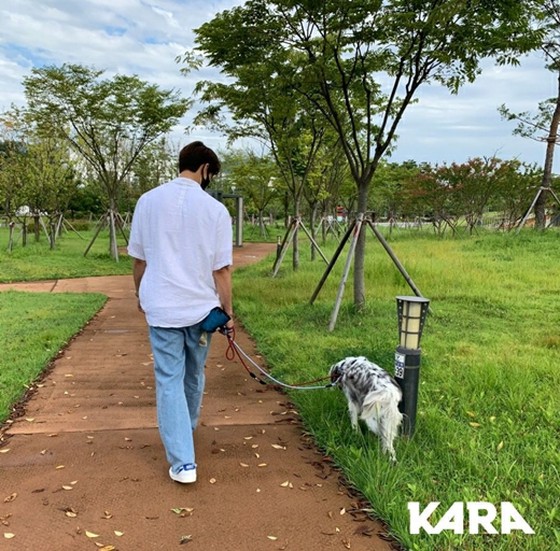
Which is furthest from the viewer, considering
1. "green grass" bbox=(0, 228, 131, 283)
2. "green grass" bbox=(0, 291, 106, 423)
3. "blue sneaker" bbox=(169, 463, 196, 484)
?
"green grass" bbox=(0, 228, 131, 283)

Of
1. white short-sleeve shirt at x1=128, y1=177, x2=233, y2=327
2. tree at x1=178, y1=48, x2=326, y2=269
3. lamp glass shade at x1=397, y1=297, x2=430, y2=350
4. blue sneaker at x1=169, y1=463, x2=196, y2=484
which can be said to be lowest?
blue sneaker at x1=169, y1=463, x2=196, y2=484

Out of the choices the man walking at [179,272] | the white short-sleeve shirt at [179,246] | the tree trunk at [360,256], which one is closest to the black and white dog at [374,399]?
the man walking at [179,272]

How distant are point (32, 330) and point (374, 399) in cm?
462

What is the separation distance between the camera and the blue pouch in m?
2.63

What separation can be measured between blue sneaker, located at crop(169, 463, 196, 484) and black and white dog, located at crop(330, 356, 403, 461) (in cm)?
99

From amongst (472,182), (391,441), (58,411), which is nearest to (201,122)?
(58,411)

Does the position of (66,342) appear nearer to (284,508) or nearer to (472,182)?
(284,508)

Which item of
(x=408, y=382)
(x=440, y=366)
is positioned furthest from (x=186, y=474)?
(x=440, y=366)

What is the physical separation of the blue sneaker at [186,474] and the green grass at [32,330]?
5.09 feet

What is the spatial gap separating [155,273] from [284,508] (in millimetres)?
1304

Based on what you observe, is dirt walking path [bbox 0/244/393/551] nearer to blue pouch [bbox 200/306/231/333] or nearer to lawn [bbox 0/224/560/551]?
lawn [bbox 0/224/560/551]

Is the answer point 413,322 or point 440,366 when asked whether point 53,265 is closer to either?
point 440,366

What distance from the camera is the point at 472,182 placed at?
1877 cm

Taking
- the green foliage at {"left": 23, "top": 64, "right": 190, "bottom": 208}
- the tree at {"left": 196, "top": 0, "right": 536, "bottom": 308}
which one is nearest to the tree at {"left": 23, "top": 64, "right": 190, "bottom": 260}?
the green foliage at {"left": 23, "top": 64, "right": 190, "bottom": 208}
